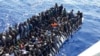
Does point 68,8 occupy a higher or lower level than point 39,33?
lower

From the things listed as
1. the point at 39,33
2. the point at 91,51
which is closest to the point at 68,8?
the point at 39,33

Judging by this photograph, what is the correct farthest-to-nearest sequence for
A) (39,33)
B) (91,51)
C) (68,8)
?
(68,8)
(39,33)
(91,51)

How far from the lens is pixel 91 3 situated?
155 ft

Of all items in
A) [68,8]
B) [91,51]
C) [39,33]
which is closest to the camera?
[91,51]

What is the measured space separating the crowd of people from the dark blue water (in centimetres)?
155

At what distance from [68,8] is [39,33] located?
20067 mm

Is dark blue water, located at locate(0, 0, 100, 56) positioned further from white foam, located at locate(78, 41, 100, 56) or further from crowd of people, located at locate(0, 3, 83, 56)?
white foam, located at locate(78, 41, 100, 56)

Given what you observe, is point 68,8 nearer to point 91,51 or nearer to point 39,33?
point 39,33

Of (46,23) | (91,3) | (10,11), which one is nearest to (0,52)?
(46,23)

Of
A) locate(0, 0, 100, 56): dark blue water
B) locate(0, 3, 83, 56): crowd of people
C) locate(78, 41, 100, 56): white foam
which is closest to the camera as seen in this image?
locate(78, 41, 100, 56): white foam

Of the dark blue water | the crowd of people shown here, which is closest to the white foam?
the crowd of people

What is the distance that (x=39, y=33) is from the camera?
81.2ft

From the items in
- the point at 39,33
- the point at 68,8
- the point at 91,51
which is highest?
the point at 91,51

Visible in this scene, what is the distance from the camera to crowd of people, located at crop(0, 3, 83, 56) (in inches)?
845
